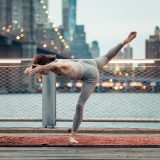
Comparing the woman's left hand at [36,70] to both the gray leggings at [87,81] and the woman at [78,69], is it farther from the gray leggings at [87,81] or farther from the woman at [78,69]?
the gray leggings at [87,81]

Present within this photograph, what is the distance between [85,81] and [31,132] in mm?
1916

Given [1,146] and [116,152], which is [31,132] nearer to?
[1,146]

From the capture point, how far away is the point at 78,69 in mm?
6945

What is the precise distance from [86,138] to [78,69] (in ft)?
4.00

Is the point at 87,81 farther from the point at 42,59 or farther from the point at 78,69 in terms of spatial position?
the point at 42,59

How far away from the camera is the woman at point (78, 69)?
668 centimetres

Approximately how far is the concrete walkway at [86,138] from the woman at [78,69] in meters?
0.33

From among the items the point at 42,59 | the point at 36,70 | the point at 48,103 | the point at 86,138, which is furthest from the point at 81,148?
the point at 48,103

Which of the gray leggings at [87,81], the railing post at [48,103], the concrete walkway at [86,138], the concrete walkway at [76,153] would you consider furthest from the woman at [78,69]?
the railing post at [48,103]

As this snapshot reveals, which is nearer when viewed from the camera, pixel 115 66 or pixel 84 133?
pixel 84 133

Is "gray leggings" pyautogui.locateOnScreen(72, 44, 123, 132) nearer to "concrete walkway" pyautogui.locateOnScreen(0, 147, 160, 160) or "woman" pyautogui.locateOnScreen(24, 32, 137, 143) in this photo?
"woman" pyautogui.locateOnScreen(24, 32, 137, 143)

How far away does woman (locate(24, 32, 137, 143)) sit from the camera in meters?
6.68

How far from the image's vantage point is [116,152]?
6.12 meters

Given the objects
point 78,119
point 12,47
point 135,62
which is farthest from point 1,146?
point 12,47
